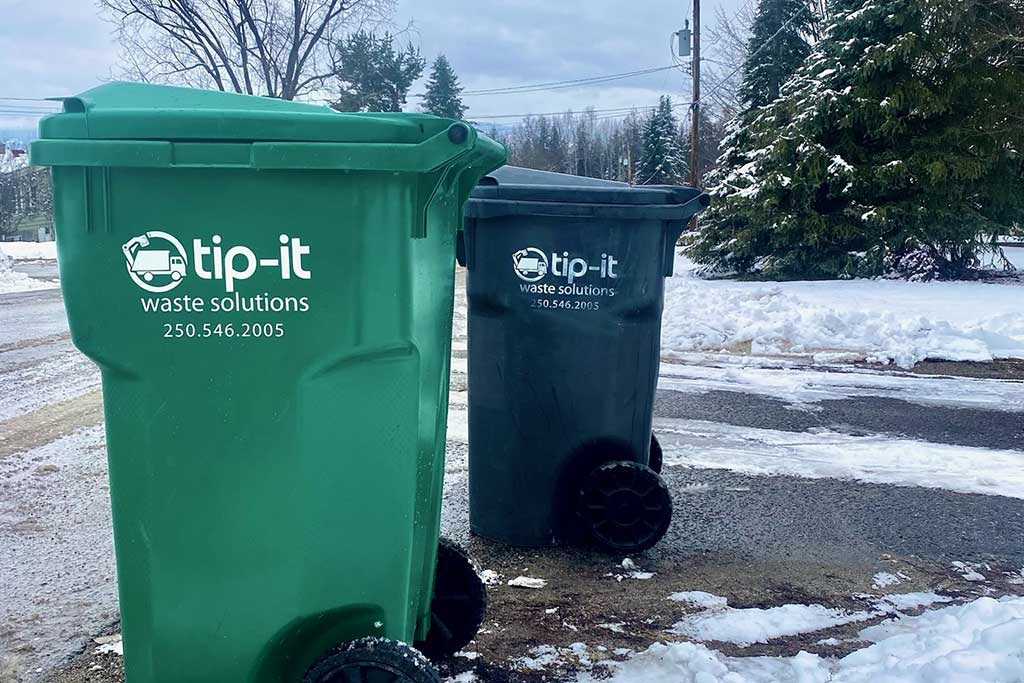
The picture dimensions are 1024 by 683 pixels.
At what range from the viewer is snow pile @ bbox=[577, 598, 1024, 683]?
95.9 inches

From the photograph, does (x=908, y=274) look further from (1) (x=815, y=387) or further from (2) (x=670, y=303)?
(1) (x=815, y=387)

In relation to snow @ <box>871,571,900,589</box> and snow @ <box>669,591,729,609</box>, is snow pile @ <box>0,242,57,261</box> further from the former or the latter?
snow @ <box>871,571,900,589</box>

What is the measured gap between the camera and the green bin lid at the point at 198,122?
1.79 meters

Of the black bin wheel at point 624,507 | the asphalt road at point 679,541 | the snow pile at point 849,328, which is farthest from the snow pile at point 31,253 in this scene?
the black bin wheel at point 624,507

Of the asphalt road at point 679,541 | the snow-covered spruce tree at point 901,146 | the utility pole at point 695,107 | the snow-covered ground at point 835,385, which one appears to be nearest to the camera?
the asphalt road at point 679,541

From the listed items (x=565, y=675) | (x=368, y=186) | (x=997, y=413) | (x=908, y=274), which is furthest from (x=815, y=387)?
(x=908, y=274)

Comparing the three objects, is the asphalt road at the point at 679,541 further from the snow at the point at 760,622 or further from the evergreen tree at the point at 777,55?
the evergreen tree at the point at 777,55

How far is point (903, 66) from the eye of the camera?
14422mm

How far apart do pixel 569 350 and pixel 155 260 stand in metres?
1.83

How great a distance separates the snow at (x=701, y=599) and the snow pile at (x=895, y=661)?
346 mm

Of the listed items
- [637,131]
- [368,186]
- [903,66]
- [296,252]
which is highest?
[637,131]

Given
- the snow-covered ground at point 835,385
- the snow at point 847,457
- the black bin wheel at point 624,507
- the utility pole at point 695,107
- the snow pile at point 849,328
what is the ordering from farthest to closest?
the utility pole at point 695,107 < the snow pile at point 849,328 < the snow-covered ground at point 835,385 < the snow at point 847,457 < the black bin wheel at point 624,507

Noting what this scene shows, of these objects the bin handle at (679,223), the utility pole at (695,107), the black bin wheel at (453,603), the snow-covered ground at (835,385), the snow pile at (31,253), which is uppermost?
the utility pole at (695,107)

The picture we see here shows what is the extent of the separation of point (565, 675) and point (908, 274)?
1485cm
